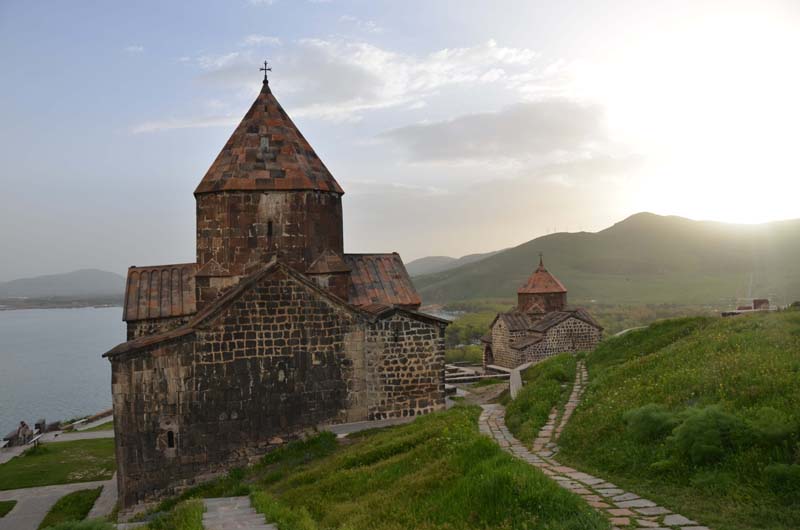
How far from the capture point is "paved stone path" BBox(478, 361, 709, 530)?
4996mm

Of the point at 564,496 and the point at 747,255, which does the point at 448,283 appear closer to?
the point at 747,255

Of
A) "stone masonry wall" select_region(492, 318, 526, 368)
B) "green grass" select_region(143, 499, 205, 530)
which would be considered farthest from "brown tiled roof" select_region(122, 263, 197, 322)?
"stone masonry wall" select_region(492, 318, 526, 368)

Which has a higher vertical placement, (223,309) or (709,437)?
(223,309)

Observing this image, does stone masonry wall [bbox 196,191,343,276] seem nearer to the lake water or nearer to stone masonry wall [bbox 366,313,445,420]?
stone masonry wall [bbox 366,313,445,420]

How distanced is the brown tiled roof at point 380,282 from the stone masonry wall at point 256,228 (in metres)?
1.48

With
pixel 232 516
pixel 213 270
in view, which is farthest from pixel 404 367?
pixel 232 516

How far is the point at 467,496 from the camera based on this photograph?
588cm

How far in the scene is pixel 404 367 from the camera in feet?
42.1

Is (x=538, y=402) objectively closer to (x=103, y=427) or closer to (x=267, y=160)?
(x=267, y=160)

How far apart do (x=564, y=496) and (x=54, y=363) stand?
230ft

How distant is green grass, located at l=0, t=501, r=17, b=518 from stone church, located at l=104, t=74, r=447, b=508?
12.1 ft

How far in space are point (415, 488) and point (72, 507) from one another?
345 inches

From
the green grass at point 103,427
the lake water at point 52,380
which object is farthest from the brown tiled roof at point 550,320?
the lake water at point 52,380

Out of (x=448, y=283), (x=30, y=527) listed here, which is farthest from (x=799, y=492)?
(x=448, y=283)
